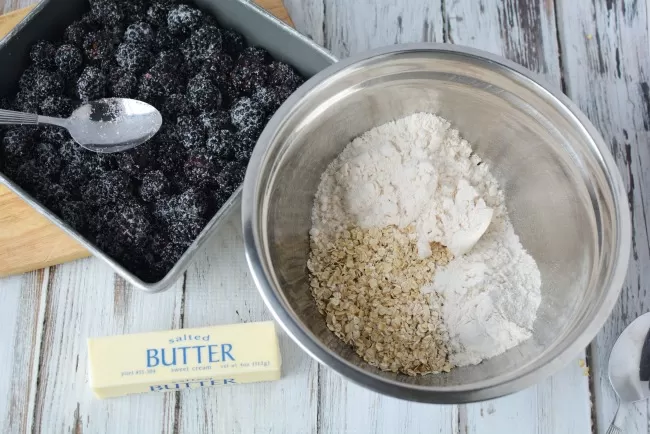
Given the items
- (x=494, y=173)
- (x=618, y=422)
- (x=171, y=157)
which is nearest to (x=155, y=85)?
(x=171, y=157)

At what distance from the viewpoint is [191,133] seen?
140 cm

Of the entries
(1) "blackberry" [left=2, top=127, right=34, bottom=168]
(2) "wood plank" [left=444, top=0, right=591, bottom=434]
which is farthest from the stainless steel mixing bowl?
(1) "blackberry" [left=2, top=127, right=34, bottom=168]

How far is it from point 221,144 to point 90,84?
12.8 inches

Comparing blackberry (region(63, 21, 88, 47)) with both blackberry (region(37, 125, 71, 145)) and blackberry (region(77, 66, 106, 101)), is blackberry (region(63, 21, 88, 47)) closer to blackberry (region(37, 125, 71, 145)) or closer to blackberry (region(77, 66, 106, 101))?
blackberry (region(77, 66, 106, 101))

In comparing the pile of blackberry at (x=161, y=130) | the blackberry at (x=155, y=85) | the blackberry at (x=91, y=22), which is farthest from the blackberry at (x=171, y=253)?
the blackberry at (x=91, y=22)

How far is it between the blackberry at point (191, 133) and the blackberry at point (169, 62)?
4.8 inches

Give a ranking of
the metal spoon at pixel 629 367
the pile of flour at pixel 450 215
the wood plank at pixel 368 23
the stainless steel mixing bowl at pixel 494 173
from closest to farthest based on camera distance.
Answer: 1. the stainless steel mixing bowl at pixel 494 173
2. the pile of flour at pixel 450 215
3. the metal spoon at pixel 629 367
4. the wood plank at pixel 368 23

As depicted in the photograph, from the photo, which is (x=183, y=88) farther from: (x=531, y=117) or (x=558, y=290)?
(x=558, y=290)

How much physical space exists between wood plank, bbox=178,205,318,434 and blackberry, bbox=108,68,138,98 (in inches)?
13.7

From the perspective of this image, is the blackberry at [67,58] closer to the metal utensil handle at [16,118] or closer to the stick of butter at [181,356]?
the metal utensil handle at [16,118]

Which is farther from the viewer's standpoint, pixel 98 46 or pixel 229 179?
pixel 98 46

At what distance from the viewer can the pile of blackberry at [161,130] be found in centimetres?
134

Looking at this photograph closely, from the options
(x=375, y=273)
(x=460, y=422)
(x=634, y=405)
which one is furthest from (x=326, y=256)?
(x=634, y=405)

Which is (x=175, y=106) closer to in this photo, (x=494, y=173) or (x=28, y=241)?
(x=28, y=241)
